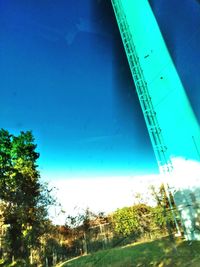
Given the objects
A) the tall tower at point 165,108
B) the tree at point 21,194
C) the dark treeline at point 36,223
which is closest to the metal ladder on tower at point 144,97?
the tall tower at point 165,108

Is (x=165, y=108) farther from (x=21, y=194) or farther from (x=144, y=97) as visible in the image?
(x=21, y=194)

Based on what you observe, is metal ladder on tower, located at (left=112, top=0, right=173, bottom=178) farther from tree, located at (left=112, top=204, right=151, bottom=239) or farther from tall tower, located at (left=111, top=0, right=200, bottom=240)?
tree, located at (left=112, top=204, right=151, bottom=239)

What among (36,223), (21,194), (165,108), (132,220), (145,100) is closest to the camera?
(165,108)

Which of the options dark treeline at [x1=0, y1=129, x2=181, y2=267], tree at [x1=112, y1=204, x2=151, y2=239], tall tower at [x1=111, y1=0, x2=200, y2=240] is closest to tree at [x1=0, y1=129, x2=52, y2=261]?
dark treeline at [x1=0, y1=129, x2=181, y2=267]

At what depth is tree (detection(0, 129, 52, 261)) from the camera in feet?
35.9

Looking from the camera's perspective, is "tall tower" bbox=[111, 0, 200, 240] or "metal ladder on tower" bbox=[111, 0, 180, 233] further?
"metal ladder on tower" bbox=[111, 0, 180, 233]

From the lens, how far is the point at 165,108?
28.7ft

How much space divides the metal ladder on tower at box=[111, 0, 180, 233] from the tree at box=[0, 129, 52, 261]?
694 centimetres

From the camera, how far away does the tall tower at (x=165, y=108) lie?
753cm

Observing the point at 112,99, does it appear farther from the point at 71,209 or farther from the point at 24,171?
the point at 71,209

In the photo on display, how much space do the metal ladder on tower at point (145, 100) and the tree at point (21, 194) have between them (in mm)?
6945

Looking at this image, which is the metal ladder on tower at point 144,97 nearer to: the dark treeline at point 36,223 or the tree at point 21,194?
the dark treeline at point 36,223

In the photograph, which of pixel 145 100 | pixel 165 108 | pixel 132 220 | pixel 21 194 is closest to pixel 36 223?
pixel 21 194

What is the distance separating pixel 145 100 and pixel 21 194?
7.70 meters
